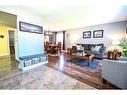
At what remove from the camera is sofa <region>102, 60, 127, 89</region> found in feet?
6.58

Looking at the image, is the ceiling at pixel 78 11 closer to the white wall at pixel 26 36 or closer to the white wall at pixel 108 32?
the white wall at pixel 26 36

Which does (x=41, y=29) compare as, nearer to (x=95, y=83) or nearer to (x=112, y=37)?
(x=95, y=83)

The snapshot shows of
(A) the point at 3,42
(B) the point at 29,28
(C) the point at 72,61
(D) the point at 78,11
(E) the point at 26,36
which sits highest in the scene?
(D) the point at 78,11

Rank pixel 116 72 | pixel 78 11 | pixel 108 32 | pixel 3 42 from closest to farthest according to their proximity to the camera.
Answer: pixel 116 72
pixel 78 11
pixel 108 32
pixel 3 42

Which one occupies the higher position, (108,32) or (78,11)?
(78,11)

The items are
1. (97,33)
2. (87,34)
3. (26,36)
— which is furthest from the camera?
(87,34)

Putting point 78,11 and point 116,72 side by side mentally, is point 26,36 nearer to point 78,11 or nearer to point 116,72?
point 78,11

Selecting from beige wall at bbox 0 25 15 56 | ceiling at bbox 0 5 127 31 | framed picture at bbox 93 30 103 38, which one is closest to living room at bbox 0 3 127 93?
framed picture at bbox 93 30 103 38

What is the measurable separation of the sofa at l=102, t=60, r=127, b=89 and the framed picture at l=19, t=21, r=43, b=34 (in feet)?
10.9

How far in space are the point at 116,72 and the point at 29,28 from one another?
12.1ft

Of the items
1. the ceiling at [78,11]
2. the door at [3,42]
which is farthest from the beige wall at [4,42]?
the ceiling at [78,11]

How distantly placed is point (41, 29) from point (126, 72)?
405cm

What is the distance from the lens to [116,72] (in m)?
2.16

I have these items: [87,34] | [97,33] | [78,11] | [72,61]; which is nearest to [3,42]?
[72,61]
